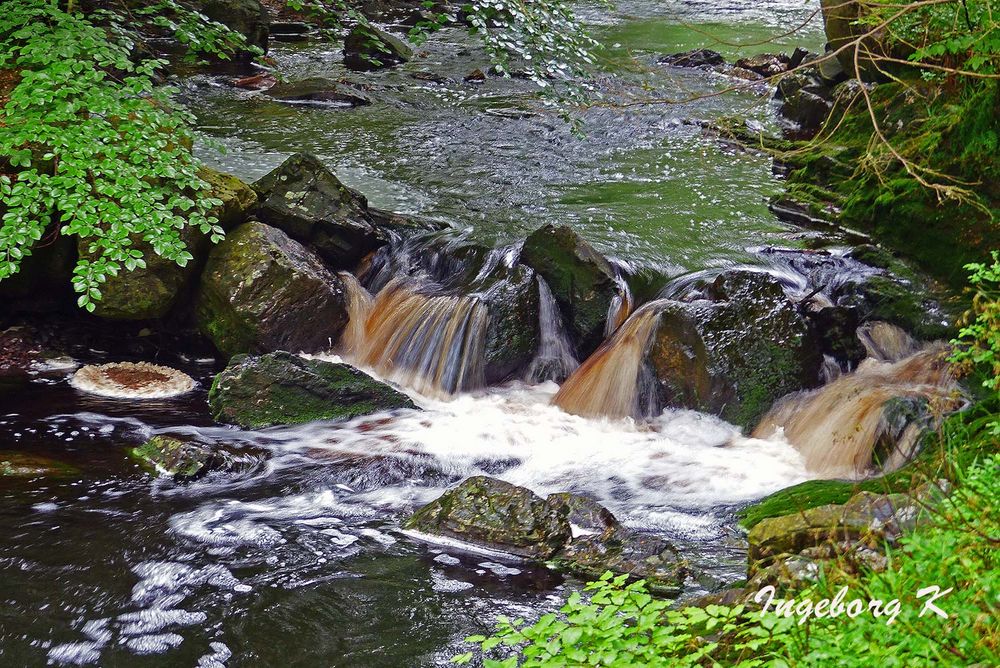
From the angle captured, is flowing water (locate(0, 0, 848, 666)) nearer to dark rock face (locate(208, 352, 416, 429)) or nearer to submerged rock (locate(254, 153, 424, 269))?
dark rock face (locate(208, 352, 416, 429))

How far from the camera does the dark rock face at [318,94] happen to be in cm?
1465

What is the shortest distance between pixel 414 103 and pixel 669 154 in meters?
4.67

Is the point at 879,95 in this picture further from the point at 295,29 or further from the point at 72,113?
the point at 295,29

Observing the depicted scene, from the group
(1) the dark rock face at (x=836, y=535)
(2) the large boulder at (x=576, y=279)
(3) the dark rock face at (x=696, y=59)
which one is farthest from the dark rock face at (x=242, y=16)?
(1) the dark rock face at (x=836, y=535)

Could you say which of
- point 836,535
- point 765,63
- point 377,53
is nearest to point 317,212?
point 836,535

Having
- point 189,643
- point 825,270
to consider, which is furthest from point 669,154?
point 189,643

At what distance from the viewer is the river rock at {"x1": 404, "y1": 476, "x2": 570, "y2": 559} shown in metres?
5.25

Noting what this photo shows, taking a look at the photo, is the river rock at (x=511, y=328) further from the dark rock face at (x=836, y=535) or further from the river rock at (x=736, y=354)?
the dark rock face at (x=836, y=535)

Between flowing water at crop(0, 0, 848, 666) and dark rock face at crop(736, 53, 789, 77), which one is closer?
flowing water at crop(0, 0, 848, 666)

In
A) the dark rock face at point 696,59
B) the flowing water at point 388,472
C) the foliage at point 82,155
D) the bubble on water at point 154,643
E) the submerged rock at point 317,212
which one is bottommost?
the bubble on water at point 154,643

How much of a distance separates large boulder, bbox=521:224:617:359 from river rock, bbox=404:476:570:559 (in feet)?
9.34

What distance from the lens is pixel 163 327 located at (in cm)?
822

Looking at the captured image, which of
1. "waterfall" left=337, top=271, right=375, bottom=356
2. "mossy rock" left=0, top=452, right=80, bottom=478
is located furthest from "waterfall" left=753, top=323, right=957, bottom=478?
"mossy rock" left=0, top=452, right=80, bottom=478

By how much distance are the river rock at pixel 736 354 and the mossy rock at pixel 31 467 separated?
14.9 ft
